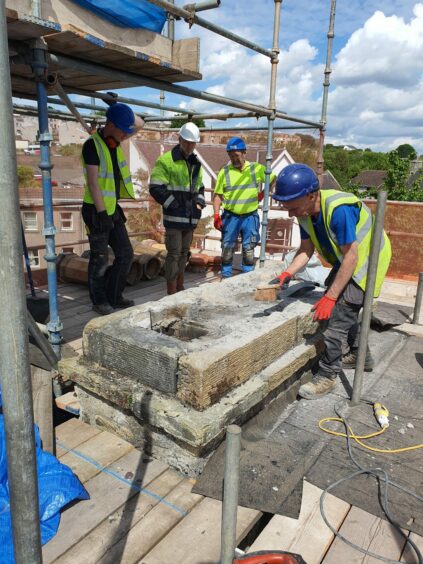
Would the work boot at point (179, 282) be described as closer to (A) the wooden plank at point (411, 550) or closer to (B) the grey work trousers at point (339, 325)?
(B) the grey work trousers at point (339, 325)

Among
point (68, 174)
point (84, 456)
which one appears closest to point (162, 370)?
point (84, 456)

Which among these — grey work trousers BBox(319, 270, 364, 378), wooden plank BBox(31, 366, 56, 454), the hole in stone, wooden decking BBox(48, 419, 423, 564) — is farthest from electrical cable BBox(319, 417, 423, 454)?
wooden plank BBox(31, 366, 56, 454)

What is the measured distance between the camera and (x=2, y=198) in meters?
0.90

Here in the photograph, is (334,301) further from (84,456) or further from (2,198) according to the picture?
(2,198)

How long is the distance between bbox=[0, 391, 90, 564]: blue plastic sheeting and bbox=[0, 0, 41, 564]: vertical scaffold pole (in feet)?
3.81

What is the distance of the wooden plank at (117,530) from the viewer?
207cm

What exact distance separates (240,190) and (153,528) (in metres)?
4.66

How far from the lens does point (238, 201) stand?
6.06 metres

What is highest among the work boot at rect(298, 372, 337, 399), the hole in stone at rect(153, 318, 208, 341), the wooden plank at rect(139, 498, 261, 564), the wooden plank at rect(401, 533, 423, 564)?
the hole in stone at rect(153, 318, 208, 341)

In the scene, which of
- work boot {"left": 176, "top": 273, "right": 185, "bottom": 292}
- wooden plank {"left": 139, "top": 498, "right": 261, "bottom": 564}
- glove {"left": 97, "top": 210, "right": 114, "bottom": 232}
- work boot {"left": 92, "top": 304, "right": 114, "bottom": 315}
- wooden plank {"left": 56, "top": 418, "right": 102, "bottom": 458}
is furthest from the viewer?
work boot {"left": 176, "top": 273, "right": 185, "bottom": 292}

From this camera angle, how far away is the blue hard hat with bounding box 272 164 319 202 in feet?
10.7

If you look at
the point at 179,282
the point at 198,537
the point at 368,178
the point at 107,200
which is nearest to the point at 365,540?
the point at 198,537

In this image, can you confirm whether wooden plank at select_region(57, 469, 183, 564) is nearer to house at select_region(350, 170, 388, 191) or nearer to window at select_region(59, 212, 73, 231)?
window at select_region(59, 212, 73, 231)

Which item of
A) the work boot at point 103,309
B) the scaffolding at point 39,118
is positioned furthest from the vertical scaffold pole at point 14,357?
the work boot at point 103,309
